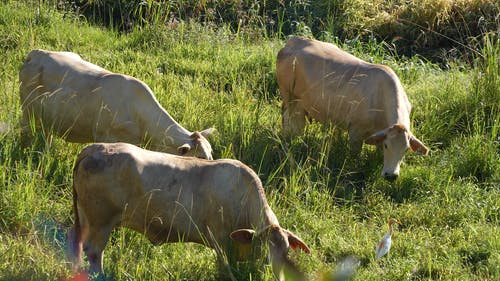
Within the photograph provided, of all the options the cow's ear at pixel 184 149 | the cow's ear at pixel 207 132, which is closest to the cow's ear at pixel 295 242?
the cow's ear at pixel 184 149

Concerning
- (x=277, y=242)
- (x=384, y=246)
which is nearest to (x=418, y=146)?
(x=384, y=246)

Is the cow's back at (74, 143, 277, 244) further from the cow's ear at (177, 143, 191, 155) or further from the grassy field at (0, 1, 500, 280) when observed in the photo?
the cow's ear at (177, 143, 191, 155)

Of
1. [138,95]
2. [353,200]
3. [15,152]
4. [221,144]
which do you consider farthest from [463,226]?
[15,152]

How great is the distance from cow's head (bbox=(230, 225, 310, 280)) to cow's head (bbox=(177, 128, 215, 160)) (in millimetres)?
1601

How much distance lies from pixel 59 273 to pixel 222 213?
1.17 metres

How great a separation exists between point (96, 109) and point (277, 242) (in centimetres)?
265

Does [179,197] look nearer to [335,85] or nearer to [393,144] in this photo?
[393,144]

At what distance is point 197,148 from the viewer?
8.23 metres

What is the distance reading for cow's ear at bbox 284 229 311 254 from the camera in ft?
22.2

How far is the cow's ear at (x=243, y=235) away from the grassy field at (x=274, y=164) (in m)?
0.26

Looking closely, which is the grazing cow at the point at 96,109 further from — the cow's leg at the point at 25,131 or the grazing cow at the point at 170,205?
the grazing cow at the point at 170,205

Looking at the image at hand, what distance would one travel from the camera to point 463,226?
8.18 meters

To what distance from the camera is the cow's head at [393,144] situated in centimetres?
884

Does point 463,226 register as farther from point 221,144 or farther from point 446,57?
point 446,57
